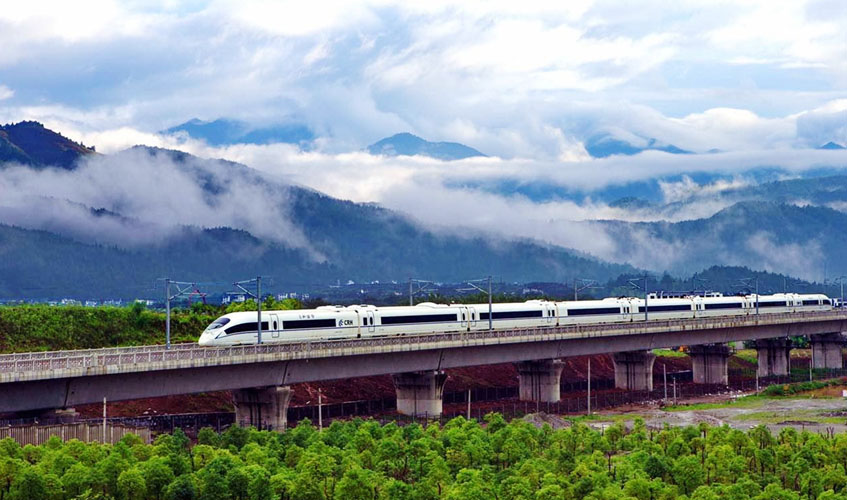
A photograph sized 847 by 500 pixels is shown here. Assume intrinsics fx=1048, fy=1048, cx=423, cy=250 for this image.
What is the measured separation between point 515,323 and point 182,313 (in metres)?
43.8

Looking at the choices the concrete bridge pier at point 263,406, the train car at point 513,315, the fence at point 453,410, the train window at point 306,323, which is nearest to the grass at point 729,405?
the fence at point 453,410

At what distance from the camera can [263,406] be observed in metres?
92.0

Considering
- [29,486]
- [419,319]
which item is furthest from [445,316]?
[29,486]

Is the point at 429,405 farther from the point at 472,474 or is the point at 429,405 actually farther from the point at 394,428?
the point at 472,474

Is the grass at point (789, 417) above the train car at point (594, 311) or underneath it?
underneath

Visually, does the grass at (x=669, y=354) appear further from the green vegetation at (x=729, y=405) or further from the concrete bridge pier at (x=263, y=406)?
the concrete bridge pier at (x=263, y=406)

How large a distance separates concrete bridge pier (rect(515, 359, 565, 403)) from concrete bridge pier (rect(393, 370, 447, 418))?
18.3 metres

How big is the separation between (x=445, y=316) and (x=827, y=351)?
83784 millimetres

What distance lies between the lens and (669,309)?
154250 millimetres

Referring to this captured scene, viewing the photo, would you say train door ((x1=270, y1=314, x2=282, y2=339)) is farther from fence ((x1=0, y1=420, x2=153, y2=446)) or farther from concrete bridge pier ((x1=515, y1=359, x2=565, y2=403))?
concrete bridge pier ((x1=515, y1=359, x2=565, y2=403))

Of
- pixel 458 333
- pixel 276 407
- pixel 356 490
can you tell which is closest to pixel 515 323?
pixel 458 333

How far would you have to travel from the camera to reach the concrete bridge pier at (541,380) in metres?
123

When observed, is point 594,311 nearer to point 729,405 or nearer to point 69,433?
point 729,405

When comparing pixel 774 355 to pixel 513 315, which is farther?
pixel 774 355
